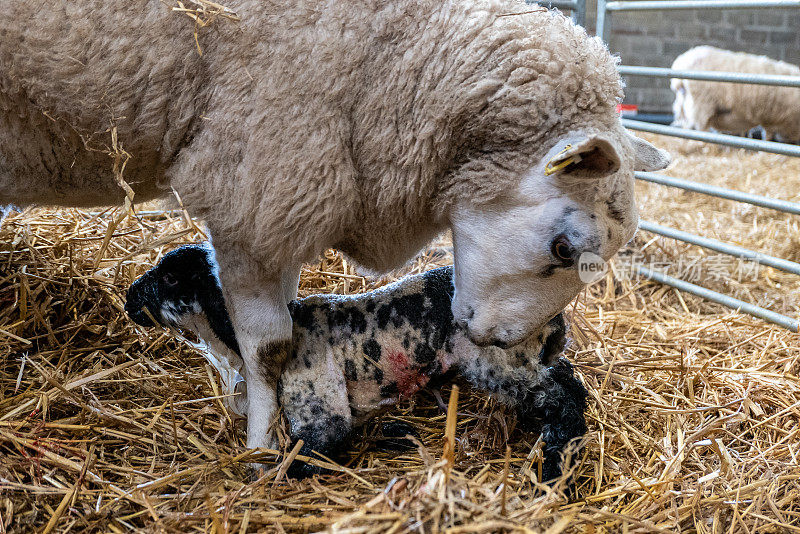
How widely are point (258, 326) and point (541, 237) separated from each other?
0.81m

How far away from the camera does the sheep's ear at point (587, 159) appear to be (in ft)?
5.19

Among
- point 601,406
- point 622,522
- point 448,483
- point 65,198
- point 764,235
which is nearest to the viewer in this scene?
point 448,483

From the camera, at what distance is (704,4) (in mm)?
3461

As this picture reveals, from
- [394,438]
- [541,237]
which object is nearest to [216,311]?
[394,438]

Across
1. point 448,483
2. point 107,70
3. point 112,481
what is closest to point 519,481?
point 448,483

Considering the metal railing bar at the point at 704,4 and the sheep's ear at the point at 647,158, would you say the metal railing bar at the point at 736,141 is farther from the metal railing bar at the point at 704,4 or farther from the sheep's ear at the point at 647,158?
the sheep's ear at the point at 647,158

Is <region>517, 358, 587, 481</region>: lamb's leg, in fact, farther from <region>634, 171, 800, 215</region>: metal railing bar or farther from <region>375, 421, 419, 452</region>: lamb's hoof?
<region>634, 171, 800, 215</region>: metal railing bar

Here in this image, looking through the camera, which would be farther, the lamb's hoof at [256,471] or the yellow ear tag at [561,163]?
the lamb's hoof at [256,471]

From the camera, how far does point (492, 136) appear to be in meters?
1.81

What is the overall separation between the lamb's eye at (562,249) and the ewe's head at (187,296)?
3.26ft

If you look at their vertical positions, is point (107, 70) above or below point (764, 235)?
above

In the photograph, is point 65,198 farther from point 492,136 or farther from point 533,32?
Answer: point 533,32

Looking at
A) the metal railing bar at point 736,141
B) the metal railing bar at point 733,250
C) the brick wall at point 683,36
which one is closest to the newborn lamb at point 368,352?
the metal railing bar at point 733,250

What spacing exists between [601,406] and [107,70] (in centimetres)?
177
